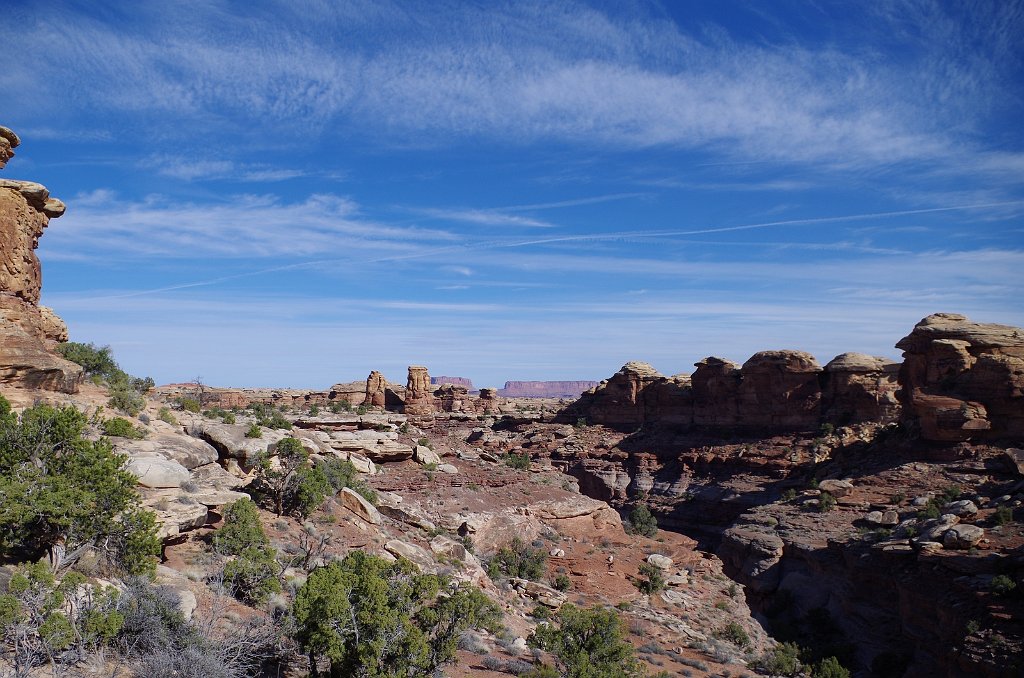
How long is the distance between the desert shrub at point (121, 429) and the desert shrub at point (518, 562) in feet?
39.8

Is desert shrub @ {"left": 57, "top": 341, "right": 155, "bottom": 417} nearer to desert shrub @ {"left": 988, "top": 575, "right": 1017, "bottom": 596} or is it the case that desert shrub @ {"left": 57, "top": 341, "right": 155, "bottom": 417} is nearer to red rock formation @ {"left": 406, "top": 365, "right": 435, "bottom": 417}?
desert shrub @ {"left": 988, "top": 575, "right": 1017, "bottom": 596}

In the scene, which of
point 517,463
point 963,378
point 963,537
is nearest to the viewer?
point 963,537

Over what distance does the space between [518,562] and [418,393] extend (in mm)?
43308

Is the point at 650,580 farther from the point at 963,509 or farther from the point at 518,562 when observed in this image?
the point at 963,509

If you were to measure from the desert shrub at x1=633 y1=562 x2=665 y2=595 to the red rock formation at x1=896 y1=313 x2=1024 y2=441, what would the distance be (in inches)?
815

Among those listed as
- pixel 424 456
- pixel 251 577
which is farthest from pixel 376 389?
pixel 251 577

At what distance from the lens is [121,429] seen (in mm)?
15109

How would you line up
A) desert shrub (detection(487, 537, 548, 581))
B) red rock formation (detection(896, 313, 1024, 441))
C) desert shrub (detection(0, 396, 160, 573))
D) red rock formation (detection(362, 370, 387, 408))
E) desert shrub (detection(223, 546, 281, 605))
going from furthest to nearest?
red rock formation (detection(362, 370, 387, 408)) < red rock formation (detection(896, 313, 1024, 441)) < desert shrub (detection(487, 537, 548, 581)) < desert shrub (detection(223, 546, 281, 605)) < desert shrub (detection(0, 396, 160, 573))

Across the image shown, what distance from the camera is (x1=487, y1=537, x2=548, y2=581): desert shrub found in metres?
22.9

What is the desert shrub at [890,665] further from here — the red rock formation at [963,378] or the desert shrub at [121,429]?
the desert shrub at [121,429]

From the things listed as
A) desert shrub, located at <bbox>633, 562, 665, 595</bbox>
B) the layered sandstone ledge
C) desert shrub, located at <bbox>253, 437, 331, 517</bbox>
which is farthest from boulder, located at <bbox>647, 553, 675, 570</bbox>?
the layered sandstone ledge

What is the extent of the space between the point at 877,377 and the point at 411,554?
42.8m

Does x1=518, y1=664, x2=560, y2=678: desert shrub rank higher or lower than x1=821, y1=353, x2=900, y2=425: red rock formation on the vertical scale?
lower

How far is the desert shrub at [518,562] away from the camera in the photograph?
903 inches
